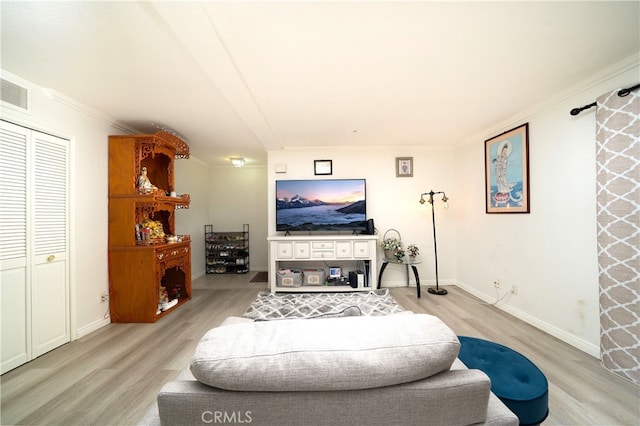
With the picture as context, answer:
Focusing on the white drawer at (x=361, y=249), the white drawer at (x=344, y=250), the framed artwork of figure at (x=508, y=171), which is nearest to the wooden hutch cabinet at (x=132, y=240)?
the white drawer at (x=344, y=250)

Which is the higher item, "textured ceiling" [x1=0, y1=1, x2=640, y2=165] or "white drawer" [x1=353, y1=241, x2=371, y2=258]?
"textured ceiling" [x1=0, y1=1, x2=640, y2=165]

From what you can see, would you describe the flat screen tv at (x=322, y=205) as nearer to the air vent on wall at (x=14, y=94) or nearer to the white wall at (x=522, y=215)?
the white wall at (x=522, y=215)

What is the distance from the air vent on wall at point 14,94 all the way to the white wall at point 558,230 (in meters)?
4.67

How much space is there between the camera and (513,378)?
1.09 meters

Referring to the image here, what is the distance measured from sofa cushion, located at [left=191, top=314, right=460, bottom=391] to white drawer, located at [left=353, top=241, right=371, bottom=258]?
275 centimetres

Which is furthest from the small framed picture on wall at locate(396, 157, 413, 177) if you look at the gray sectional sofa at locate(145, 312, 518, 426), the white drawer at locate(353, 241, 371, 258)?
the gray sectional sofa at locate(145, 312, 518, 426)

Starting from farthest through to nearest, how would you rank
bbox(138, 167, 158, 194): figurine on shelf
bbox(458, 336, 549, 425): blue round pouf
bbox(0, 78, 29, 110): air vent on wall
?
bbox(138, 167, 158, 194): figurine on shelf
bbox(0, 78, 29, 110): air vent on wall
bbox(458, 336, 549, 425): blue round pouf

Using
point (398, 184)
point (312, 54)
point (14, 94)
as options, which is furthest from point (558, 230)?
point (14, 94)

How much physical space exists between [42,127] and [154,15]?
65.5 inches

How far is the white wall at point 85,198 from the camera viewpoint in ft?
7.07

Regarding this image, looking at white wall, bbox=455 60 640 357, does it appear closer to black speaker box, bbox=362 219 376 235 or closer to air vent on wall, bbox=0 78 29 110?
black speaker box, bbox=362 219 376 235

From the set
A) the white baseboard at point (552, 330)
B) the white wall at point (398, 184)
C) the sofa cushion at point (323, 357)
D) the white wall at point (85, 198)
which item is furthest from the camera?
the white wall at point (398, 184)

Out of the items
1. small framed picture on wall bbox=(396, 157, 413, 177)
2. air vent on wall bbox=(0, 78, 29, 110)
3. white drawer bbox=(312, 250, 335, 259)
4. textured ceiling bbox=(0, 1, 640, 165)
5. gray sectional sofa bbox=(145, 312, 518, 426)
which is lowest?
white drawer bbox=(312, 250, 335, 259)

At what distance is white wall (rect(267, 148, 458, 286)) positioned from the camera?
12.8 ft
